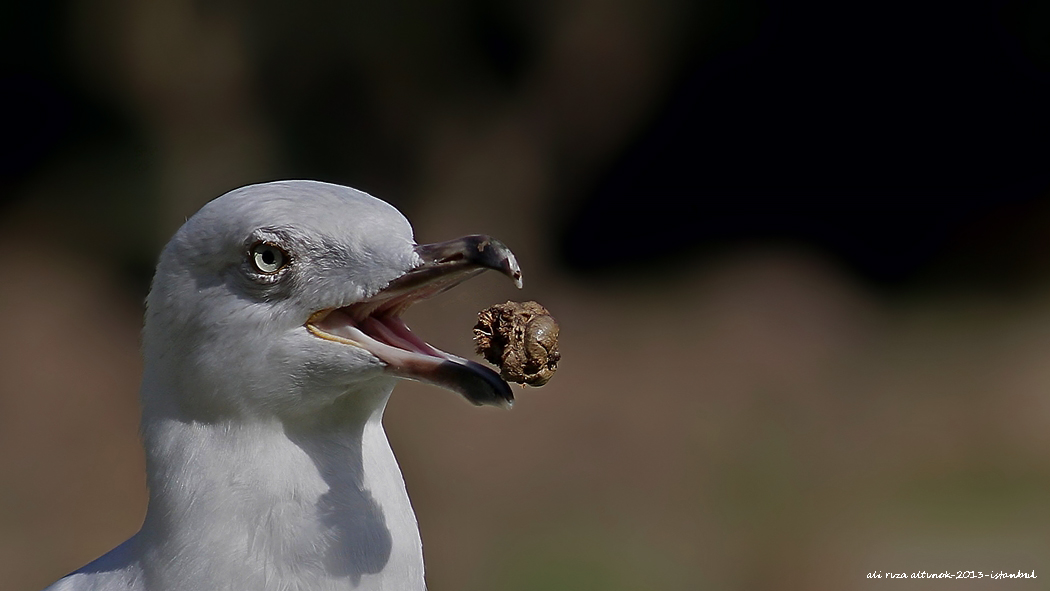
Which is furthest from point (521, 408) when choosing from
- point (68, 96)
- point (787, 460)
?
point (68, 96)

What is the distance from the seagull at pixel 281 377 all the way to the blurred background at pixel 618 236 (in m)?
2.52

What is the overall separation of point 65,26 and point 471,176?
6.22 ft

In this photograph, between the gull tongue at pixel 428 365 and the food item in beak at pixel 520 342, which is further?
the food item in beak at pixel 520 342

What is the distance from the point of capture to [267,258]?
1.30 meters

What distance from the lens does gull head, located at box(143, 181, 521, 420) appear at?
1253 millimetres

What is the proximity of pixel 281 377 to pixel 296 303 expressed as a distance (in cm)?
9

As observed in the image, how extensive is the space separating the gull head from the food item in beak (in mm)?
136

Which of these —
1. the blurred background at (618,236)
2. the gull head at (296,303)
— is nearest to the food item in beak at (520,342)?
the gull head at (296,303)

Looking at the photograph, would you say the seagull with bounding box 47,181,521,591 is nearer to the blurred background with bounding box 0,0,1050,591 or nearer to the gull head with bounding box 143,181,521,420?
the gull head with bounding box 143,181,521,420

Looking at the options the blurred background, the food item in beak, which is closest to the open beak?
the food item in beak

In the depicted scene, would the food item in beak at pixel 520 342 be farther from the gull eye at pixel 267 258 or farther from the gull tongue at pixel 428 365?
the gull eye at pixel 267 258

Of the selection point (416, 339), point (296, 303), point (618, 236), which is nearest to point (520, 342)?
point (416, 339)

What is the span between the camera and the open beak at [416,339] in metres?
1.22

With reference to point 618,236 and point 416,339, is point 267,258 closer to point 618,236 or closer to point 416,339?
point 416,339
